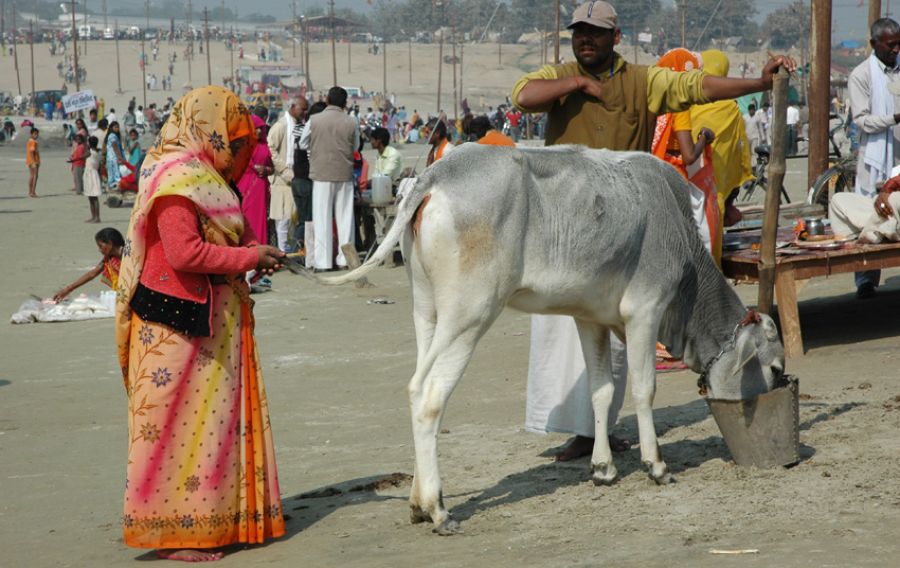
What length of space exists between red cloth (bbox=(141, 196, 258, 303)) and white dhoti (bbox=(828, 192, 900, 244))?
5479 mm

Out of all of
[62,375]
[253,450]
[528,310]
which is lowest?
[62,375]

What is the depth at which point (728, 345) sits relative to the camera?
648 cm

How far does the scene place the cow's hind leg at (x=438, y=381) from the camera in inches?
223

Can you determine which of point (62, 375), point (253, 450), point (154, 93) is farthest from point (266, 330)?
point (154, 93)

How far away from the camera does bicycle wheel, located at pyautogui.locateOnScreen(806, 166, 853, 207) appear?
12.7 metres

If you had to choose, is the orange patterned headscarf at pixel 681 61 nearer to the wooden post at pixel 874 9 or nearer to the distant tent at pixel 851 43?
the wooden post at pixel 874 9

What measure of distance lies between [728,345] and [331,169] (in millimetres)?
10003

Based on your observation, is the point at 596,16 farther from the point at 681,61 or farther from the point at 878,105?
the point at 878,105

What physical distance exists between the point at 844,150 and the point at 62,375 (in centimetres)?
1590

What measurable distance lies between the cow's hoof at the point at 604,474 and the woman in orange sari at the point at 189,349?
166cm

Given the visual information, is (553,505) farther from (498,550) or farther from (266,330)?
(266,330)

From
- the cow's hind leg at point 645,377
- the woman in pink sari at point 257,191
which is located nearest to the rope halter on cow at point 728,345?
the cow's hind leg at point 645,377

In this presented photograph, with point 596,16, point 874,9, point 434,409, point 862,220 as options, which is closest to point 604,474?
point 434,409

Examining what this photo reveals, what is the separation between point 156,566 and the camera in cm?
567
